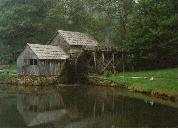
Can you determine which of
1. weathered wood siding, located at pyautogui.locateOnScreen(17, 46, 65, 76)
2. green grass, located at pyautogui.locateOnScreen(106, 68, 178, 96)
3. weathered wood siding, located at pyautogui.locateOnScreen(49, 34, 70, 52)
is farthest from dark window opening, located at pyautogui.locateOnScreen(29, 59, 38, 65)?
green grass, located at pyautogui.locateOnScreen(106, 68, 178, 96)

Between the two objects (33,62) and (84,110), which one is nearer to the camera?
(84,110)

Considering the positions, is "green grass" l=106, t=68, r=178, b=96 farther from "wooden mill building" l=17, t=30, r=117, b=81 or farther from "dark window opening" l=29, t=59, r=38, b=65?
"dark window opening" l=29, t=59, r=38, b=65

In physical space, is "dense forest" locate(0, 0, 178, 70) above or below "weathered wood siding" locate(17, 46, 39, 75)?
above

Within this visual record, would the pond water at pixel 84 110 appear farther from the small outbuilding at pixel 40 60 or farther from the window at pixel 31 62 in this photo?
the window at pixel 31 62

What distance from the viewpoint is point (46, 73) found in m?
50.4

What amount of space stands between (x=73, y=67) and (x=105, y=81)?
714 cm

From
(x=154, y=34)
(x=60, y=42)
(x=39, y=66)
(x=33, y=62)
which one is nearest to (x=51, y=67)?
(x=39, y=66)

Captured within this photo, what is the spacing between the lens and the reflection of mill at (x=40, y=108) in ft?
86.4

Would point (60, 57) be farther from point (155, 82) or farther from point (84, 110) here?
point (84, 110)

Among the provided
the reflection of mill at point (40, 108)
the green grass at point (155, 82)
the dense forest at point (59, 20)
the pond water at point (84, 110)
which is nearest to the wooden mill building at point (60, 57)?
the dense forest at point (59, 20)

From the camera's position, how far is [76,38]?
57438 mm

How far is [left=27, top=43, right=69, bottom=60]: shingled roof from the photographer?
163 ft

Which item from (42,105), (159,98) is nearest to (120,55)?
(159,98)

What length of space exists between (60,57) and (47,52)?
193 cm
